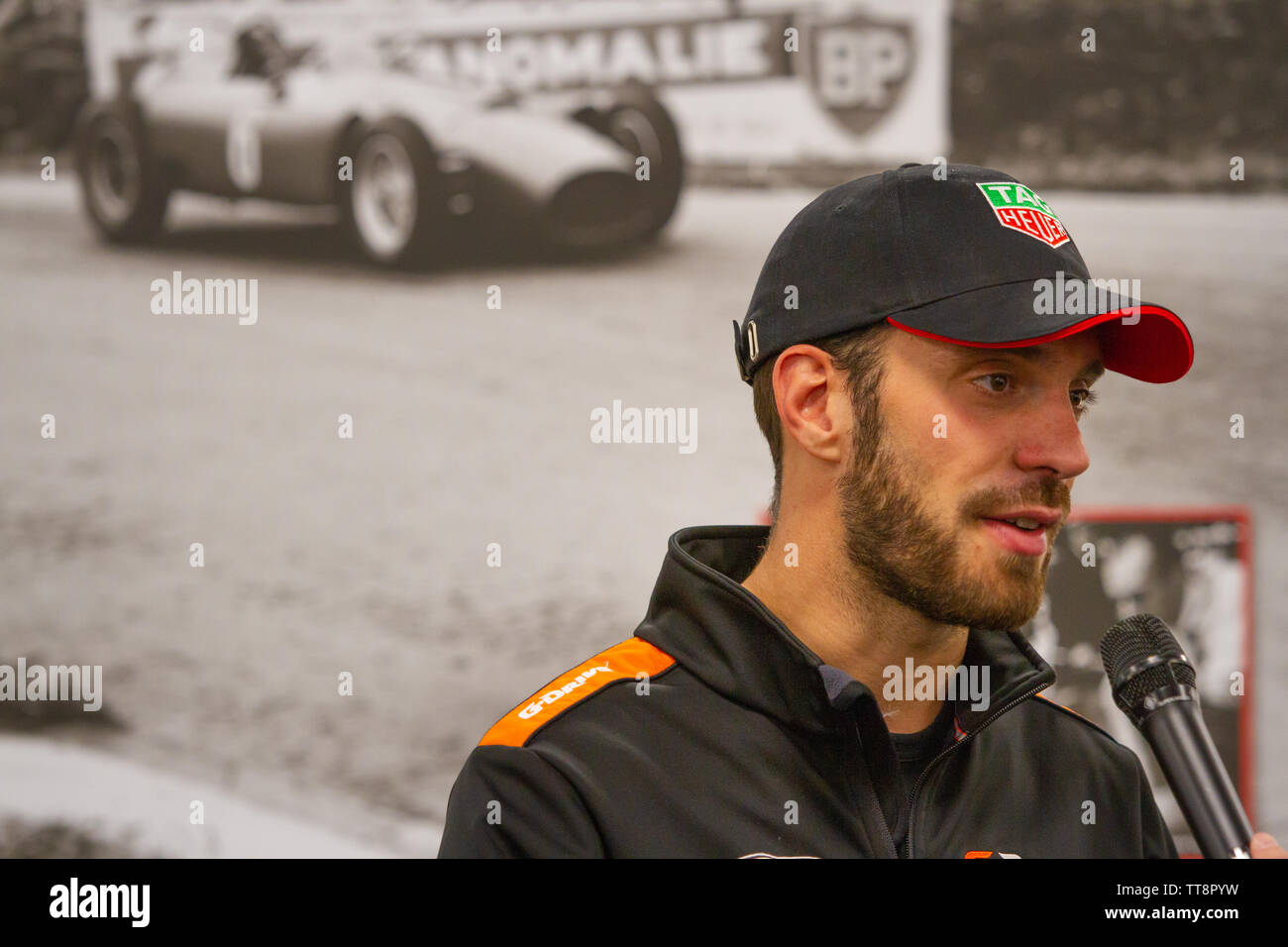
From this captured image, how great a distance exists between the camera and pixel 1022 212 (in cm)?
98

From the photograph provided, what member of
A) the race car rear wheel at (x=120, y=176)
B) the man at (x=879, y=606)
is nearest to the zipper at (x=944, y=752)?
the man at (x=879, y=606)

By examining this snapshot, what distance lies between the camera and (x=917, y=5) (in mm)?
2877

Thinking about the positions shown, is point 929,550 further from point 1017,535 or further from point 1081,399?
point 1081,399

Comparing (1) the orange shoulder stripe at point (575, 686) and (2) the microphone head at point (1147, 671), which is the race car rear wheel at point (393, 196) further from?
(2) the microphone head at point (1147, 671)

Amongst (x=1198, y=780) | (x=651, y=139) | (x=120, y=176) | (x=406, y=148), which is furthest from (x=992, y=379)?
(x=120, y=176)

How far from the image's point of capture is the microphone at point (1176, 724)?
32.5 inches

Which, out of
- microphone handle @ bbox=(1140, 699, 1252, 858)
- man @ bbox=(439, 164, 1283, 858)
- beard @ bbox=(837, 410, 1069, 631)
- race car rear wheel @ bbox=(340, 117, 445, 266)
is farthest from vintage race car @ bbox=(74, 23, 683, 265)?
microphone handle @ bbox=(1140, 699, 1252, 858)

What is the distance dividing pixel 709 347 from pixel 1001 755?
1.95 meters

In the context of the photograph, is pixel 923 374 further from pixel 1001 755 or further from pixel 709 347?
pixel 709 347

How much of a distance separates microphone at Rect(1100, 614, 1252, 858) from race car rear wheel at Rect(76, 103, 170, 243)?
9.05ft

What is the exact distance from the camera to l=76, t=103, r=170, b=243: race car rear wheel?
307 centimetres

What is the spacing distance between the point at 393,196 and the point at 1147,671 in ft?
7.98

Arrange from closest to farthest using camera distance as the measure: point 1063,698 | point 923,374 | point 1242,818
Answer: point 1242,818 → point 923,374 → point 1063,698
